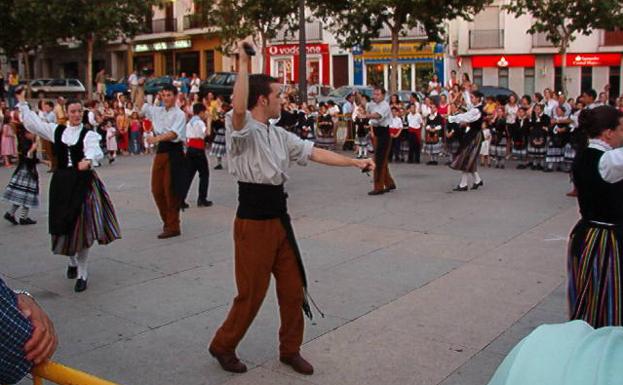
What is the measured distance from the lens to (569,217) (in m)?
9.59

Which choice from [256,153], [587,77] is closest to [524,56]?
[587,77]

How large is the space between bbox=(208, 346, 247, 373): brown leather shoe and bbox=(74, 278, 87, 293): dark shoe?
2323 millimetres

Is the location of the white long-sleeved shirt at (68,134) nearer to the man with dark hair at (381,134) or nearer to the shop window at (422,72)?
the man with dark hair at (381,134)

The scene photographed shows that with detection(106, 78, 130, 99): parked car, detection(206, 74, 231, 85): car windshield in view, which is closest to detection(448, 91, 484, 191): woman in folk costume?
detection(206, 74, 231, 85): car windshield

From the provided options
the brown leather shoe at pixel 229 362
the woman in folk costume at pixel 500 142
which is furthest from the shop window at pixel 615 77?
the brown leather shoe at pixel 229 362

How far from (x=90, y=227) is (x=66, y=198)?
0.33m

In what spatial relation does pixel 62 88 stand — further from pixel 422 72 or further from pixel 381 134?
pixel 381 134

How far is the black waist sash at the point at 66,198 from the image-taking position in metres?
6.35

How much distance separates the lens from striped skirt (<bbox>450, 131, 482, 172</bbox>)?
11906 mm

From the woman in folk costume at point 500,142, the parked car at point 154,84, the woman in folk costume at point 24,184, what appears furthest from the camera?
the parked car at point 154,84

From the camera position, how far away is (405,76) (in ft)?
133

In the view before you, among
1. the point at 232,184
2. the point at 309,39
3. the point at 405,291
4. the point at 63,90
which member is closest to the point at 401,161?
the point at 232,184

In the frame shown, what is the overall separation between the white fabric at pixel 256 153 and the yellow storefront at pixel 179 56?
39.9 m

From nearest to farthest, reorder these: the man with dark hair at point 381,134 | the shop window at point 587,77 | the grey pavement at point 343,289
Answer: the grey pavement at point 343,289 < the man with dark hair at point 381,134 < the shop window at point 587,77
